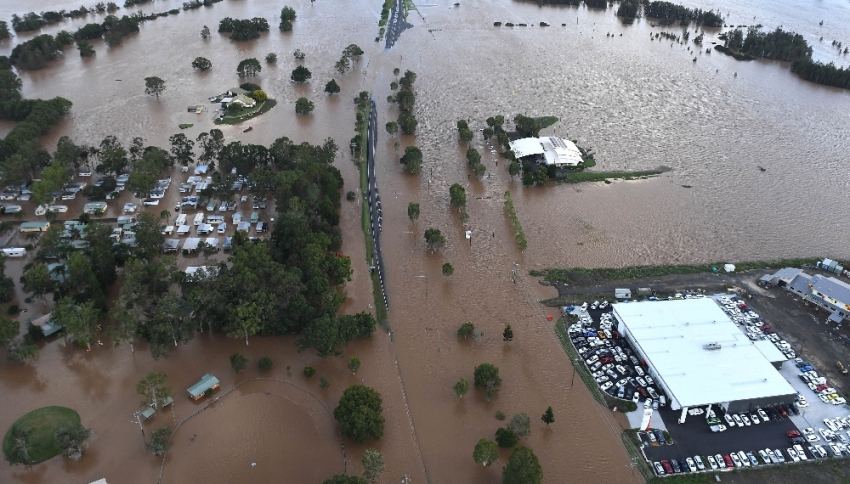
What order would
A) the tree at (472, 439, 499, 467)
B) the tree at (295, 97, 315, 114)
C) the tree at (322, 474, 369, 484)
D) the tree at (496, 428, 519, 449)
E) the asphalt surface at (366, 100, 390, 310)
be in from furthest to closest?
1. the tree at (295, 97, 315, 114)
2. the asphalt surface at (366, 100, 390, 310)
3. the tree at (496, 428, 519, 449)
4. the tree at (472, 439, 499, 467)
5. the tree at (322, 474, 369, 484)

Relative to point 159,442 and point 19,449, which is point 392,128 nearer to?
point 159,442

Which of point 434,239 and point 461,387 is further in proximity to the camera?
point 434,239

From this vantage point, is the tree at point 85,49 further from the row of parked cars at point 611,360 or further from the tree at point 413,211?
the row of parked cars at point 611,360

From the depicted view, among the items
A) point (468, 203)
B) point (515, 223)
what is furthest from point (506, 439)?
point (468, 203)

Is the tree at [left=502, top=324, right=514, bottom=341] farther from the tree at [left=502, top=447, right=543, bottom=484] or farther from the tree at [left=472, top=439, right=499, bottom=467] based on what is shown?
the tree at [left=502, top=447, right=543, bottom=484]

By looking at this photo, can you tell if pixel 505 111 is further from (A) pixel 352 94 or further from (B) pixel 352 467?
(B) pixel 352 467

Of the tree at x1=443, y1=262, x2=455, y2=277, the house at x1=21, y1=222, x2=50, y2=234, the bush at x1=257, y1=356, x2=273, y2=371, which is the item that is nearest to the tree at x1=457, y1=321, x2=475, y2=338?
the tree at x1=443, y1=262, x2=455, y2=277
